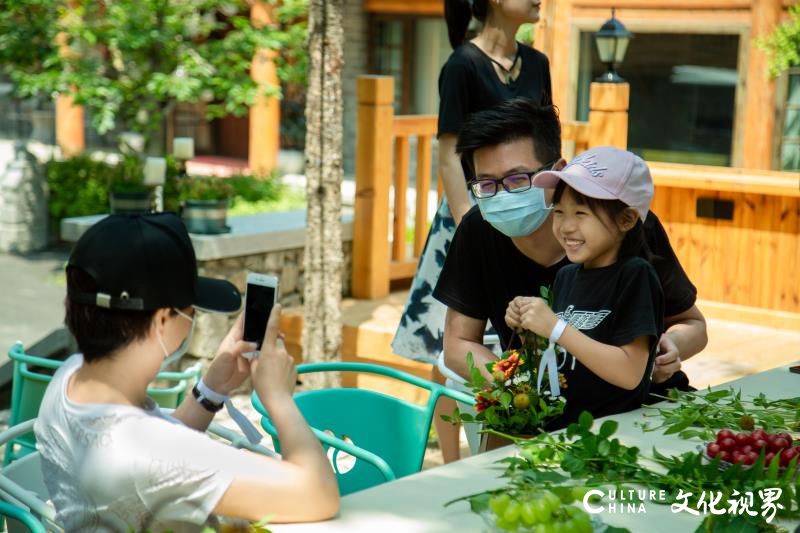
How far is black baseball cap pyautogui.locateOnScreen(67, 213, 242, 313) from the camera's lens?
1955 mm

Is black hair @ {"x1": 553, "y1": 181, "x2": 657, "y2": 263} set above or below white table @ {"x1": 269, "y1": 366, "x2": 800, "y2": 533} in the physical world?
above

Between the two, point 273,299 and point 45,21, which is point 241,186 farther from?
point 273,299

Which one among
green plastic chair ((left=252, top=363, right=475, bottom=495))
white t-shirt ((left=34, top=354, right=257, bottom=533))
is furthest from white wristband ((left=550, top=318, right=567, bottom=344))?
white t-shirt ((left=34, top=354, right=257, bottom=533))

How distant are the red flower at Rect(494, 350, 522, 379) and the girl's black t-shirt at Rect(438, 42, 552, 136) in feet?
4.87

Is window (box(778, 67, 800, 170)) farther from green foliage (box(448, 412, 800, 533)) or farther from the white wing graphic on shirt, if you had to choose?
green foliage (box(448, 412, 800, 533))

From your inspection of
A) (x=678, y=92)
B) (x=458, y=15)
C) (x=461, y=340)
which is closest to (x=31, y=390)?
(x=461, y=340)

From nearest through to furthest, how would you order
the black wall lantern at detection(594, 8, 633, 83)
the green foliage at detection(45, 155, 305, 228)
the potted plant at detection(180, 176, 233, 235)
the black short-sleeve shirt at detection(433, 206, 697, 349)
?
the black short-sleeve shirt at detection(433, 206, 697, 349)
the potted plant at detection(180, 176, 233, 235)
the black wall lantern at detection(594, 8, 633, 83)
the green foliage at detection(45, 155, 305, 228)

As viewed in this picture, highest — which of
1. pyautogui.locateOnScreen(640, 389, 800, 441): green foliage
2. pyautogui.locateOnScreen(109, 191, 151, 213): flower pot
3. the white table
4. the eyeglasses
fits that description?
the eyeglasses

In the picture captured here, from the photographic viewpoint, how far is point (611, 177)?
264 centimetres

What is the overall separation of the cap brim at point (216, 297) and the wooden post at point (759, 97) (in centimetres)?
855

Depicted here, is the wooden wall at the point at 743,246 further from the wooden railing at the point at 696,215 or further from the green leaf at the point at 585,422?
the green leaf at the point at 585,422

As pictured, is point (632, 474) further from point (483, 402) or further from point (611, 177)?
point (611, 177)

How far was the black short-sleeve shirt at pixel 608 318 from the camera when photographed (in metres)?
2.56

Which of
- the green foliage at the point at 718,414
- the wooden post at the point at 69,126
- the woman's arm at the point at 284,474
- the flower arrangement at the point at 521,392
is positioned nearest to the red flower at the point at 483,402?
the flower arrangement at the point at 521,392
